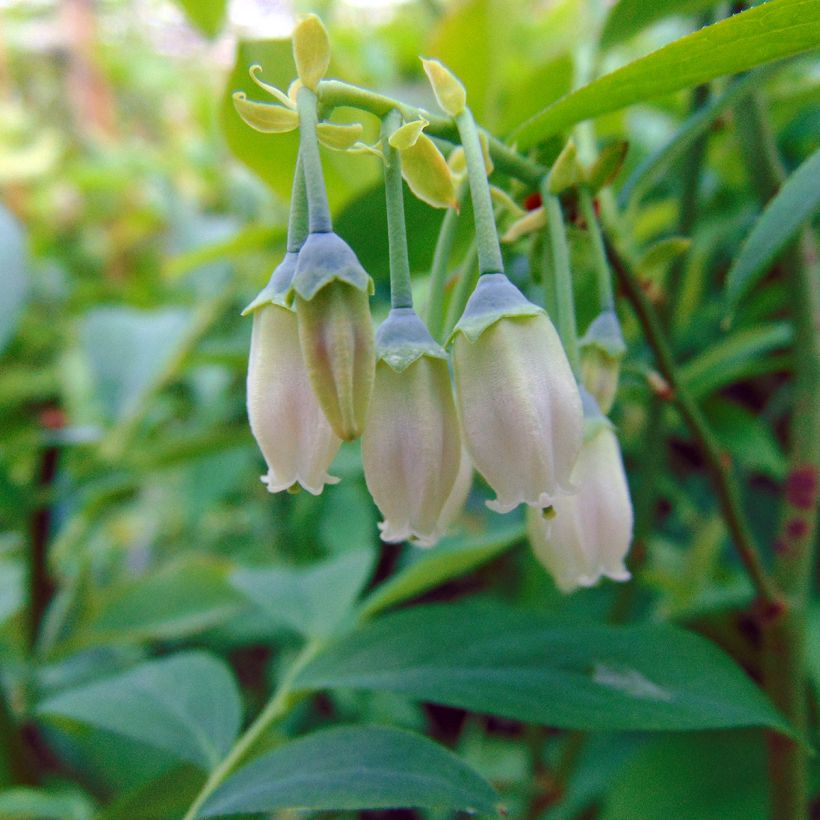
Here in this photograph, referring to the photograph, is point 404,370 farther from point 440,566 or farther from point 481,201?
point 440,566

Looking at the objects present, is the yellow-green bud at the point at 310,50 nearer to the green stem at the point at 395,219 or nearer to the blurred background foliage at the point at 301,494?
the green stem at the point at 395,219

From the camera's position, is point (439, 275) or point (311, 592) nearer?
point (439, 275)

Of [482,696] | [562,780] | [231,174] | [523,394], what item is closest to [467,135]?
[523,394]

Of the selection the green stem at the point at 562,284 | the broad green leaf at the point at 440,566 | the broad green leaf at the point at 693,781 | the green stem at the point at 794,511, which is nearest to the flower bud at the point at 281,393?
the green stem at the point at 562,284

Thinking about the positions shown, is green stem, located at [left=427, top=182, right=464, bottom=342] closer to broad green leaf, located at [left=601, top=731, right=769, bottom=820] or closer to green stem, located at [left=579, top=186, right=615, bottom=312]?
green stem, located at [left=579, top=186, right=615, bottom=312]

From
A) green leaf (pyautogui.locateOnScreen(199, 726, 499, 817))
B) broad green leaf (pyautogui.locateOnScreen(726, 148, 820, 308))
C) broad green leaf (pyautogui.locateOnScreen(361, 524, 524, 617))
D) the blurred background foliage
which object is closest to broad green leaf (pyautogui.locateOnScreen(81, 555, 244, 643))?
the blurred background foliage

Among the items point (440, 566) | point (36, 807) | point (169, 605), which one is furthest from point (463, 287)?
point (169, 605)
